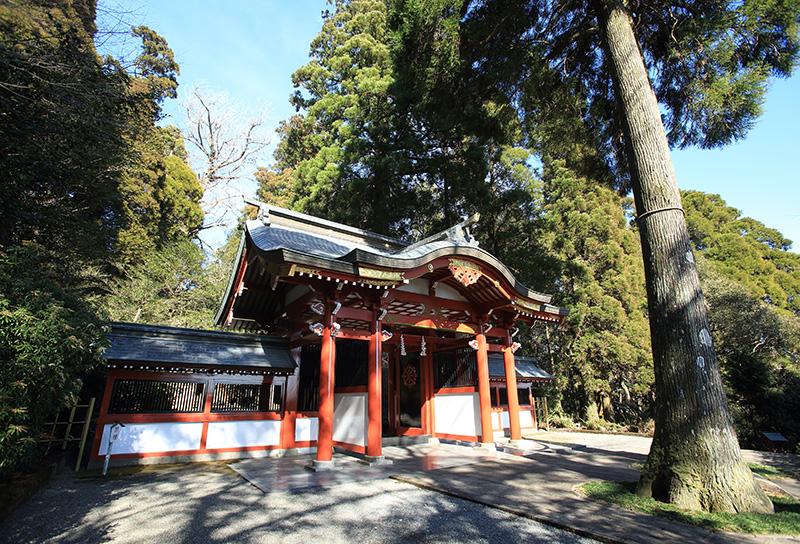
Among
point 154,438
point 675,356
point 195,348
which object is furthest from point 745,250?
point 154,438

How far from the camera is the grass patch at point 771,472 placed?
6.32m

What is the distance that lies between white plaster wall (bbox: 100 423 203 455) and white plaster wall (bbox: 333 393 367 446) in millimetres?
2843

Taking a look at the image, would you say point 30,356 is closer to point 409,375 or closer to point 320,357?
point 320,357

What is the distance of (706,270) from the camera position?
21.6 meters

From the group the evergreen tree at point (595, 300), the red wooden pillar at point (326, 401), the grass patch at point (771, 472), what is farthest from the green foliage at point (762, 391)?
the red wooden pillar at point (326, 401)

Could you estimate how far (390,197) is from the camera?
16656mm

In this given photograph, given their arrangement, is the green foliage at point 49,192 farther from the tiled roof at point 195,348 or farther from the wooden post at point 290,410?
the wooden post at point 290,410

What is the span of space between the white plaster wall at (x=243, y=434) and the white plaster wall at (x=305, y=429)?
395 mm

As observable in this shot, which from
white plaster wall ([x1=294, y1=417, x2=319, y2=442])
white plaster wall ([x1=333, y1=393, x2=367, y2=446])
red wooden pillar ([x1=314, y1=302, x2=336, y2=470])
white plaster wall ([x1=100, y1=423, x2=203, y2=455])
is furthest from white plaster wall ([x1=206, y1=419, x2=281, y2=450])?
red wooden pillar ([x1=314, y1=302, x2=336, y2=470])

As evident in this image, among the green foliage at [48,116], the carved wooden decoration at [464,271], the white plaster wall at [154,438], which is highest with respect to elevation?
the green foliage at [48,116]

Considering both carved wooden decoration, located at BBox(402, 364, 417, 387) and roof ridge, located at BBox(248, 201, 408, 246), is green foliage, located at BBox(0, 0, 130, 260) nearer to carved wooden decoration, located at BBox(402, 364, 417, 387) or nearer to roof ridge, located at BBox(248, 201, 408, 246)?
roof ridge, located at BBox(248, 201, 408, 246)

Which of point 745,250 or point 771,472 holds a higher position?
point 745,250

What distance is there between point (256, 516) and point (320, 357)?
4641 millimetres

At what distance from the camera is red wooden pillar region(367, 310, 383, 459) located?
23.2 feet
